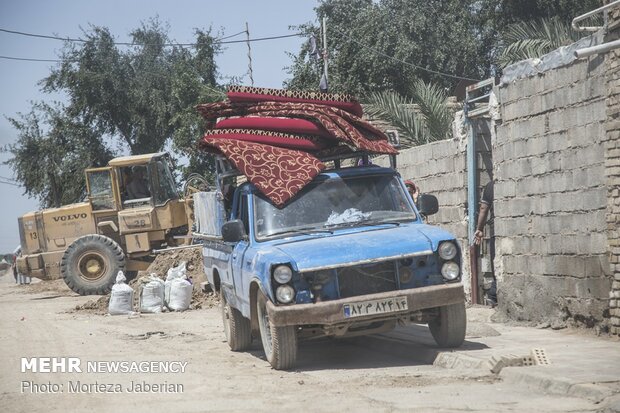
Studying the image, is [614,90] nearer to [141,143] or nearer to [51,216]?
[51,216]

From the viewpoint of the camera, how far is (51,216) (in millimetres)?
24641

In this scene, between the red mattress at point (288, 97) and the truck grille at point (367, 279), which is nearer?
the truck grille at point (367, 279)

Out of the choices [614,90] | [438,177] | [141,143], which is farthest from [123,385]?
[141,143]

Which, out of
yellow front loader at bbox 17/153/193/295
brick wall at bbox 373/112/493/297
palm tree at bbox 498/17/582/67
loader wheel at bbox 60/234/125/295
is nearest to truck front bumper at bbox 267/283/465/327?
brick wall at bbox 373/112/493/297

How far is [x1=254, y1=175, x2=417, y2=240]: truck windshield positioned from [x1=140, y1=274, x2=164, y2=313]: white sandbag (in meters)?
7.92

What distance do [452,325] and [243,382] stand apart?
2.11 m

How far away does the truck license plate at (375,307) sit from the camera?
8.28 metres

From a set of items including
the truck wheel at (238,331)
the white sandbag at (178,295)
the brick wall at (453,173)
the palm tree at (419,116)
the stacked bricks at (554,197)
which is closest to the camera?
the stacked bricks at (554,197)

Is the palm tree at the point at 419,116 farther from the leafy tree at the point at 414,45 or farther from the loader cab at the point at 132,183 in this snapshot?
the leafy tree at the point at 414,45

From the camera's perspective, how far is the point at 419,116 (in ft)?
72.5

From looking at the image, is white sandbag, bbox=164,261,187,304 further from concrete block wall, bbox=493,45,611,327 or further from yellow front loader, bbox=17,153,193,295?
concrete block wall, bbox=493,45,611,327

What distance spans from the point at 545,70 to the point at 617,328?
322 cm

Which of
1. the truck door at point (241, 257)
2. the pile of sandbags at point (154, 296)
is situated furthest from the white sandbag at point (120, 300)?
the truck door at point (241, 257)

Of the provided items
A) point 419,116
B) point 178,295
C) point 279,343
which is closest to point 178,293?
point 178,295
